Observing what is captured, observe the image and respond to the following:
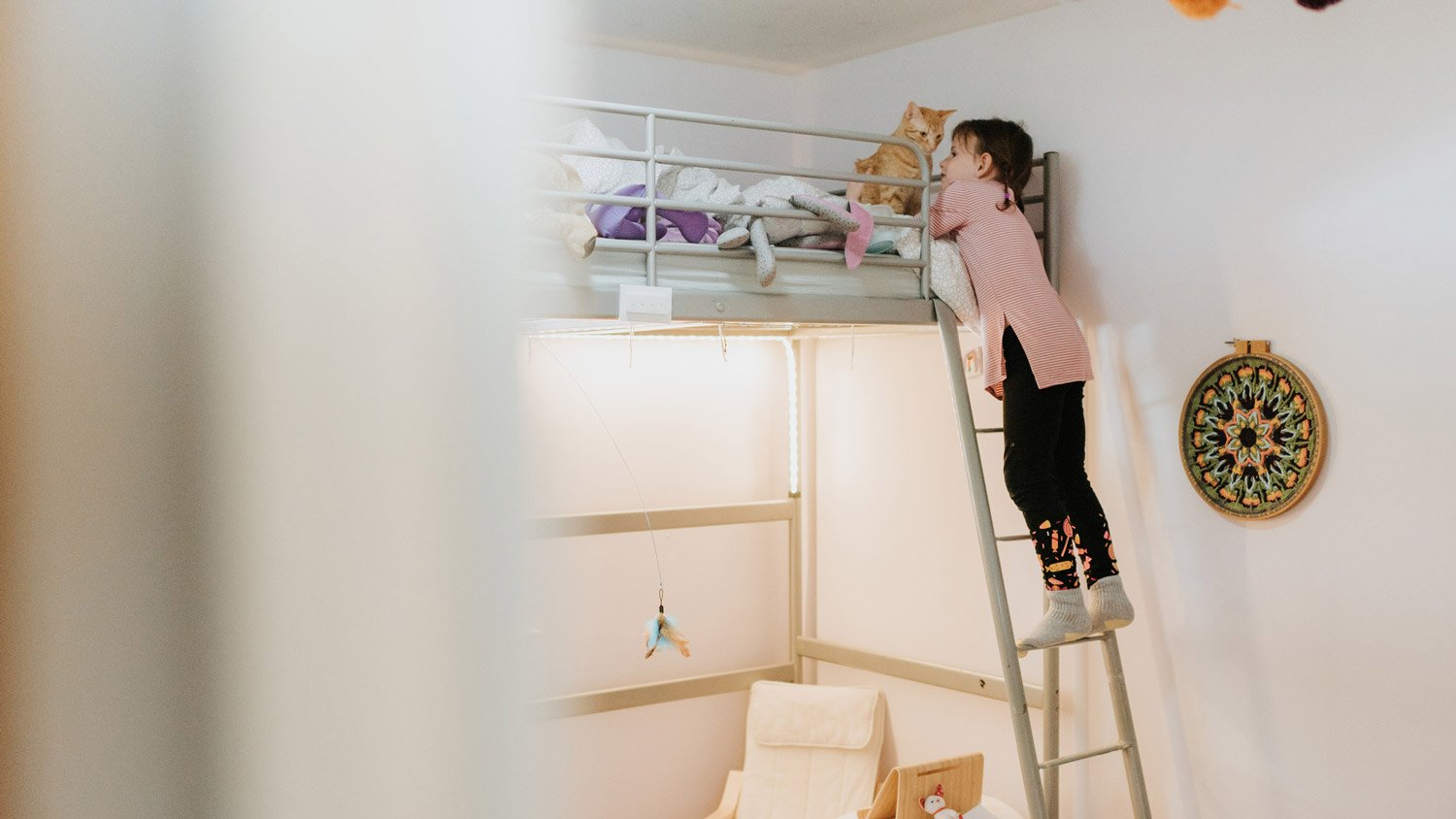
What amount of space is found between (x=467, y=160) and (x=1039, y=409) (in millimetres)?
2705

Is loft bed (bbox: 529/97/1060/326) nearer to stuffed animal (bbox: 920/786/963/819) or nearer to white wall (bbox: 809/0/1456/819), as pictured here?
white wall (bbox: 809/0/1456/819)

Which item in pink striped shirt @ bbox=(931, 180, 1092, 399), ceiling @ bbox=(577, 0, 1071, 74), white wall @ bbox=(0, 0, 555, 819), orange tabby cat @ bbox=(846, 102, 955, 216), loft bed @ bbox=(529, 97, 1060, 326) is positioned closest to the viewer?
white wall @ bbox=(0, 0, 555, 819)

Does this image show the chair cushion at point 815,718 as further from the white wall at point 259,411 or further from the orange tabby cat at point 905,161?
the white wall at point 259,411

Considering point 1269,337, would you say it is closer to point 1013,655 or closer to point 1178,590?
point 1178,590

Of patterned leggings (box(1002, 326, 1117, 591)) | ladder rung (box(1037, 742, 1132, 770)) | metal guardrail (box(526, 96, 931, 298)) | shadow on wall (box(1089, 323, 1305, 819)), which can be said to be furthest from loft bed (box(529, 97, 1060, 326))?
ladder rung (box(1037, 742, 1132, 770))

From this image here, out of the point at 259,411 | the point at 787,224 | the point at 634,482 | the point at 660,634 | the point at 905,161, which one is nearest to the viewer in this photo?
the point at 259,411

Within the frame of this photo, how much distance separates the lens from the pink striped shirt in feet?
9.07

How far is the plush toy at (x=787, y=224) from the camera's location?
2473 millimetres

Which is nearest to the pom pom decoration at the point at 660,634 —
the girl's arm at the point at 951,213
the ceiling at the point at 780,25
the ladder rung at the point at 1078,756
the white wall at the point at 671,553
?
the white wall at the point at 671,553

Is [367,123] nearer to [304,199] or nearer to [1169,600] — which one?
[304,199]

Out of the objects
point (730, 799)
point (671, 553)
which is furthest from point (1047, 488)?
point (730, 799)

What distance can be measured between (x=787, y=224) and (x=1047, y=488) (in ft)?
2.96

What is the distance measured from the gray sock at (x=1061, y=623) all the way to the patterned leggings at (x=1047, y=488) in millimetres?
30

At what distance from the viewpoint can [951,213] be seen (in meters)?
2.85
